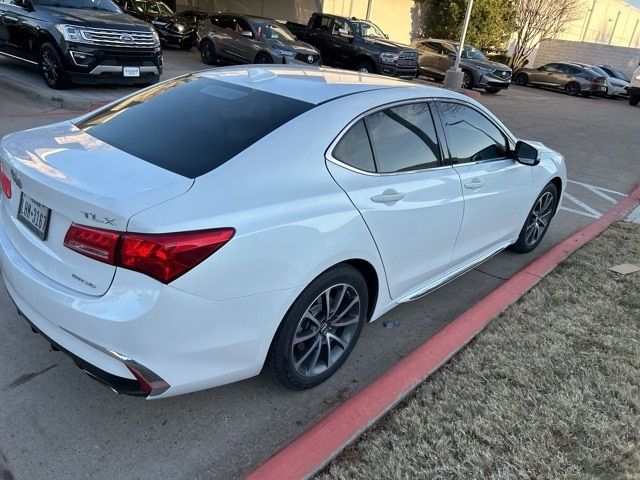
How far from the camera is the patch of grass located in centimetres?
240

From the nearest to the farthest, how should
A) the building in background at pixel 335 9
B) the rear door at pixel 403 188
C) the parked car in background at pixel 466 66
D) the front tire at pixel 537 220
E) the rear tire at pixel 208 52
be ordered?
the rear door at pixel 403 188, the front tire at pixel 537 220, the rear tire at pixel 208 52, the parked car in background at pixel 466 66, the building in background at pixel 335 9

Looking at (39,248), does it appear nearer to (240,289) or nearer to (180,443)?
(240,289)

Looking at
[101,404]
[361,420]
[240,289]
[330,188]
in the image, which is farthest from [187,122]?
[361,420]

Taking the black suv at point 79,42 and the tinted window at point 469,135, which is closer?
the tinted window at point 469,135

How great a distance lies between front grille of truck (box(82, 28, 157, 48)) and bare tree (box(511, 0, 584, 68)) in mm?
26919


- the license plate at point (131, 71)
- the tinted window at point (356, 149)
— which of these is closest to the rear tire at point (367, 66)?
the license plate at point (131, 71)

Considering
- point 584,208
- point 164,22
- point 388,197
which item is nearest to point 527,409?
point 388,197

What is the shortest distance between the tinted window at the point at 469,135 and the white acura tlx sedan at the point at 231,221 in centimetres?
3

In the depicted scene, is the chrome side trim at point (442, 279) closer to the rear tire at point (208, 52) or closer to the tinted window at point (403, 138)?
the tinted window at point (403, 138)

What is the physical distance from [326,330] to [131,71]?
813cm

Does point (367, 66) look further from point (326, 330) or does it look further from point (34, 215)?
point (34, 215)

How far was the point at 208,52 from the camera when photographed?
53.8 ft

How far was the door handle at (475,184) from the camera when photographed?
3.56 meters

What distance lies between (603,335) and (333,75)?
2.57 metres
